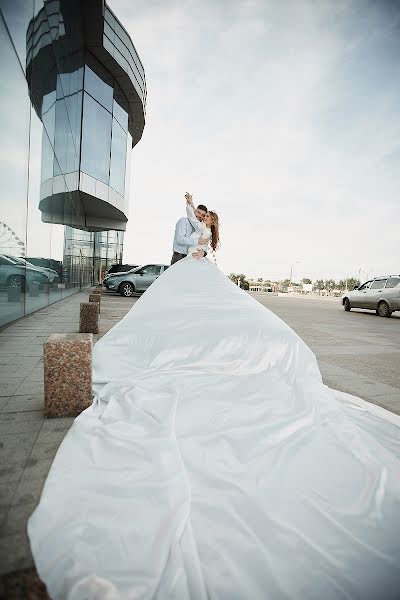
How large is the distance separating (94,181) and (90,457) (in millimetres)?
18501

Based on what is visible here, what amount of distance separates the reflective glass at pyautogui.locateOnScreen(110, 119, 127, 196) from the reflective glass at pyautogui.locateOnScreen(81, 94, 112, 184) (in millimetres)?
589

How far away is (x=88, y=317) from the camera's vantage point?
6379mm

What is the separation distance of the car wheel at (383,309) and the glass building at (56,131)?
1470 cm

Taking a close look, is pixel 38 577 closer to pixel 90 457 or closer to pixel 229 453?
pixel 90 457

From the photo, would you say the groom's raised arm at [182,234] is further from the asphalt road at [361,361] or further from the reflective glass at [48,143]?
the reflective glass at [48,143]

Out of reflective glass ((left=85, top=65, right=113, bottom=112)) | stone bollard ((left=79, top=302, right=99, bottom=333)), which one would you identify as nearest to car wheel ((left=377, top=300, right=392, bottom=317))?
stone bollard ((left=79, top=302, right=99, bottom=333))

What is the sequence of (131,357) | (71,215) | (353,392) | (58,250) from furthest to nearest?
(71,215), (58,250), (353,392), (131,357)

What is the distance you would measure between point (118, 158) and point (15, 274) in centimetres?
1678

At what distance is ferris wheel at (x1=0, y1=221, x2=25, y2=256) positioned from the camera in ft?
18.5

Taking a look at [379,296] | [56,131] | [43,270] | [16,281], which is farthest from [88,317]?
[379,296]

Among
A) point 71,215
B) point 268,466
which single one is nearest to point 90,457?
point 268,466

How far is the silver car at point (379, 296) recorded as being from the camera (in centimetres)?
1463

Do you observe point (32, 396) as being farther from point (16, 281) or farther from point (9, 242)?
point (16, 281)

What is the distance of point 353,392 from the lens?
154 inches
